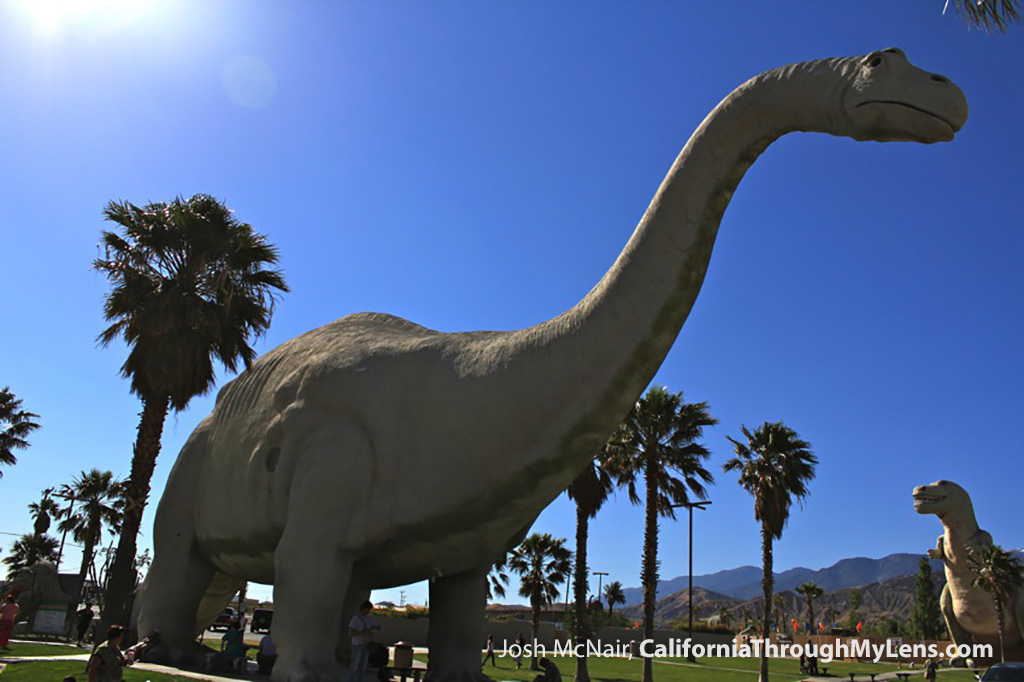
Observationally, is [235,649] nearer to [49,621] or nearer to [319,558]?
[319,558]

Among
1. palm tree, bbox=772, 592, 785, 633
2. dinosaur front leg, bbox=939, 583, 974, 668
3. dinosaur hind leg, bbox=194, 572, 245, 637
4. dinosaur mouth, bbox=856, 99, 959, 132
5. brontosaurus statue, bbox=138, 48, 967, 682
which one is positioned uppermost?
dinosaur mouth, bbox=856, 99, 959, 132

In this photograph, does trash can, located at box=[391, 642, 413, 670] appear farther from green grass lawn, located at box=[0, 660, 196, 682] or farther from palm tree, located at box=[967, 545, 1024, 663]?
palm tree, located at box=[967, 545, 1024, 663]

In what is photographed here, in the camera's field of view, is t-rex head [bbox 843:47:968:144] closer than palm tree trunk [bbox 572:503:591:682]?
Yes

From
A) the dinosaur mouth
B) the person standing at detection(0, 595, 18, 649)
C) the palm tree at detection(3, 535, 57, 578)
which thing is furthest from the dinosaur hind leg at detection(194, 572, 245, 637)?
the palm tree at detection(3, 535, 57, 578)

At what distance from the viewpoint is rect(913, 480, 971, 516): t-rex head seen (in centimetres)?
2850

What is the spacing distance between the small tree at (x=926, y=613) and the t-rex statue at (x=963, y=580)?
49883 millimetres

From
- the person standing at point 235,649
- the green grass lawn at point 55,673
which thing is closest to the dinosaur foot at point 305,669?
the green grass lawn at point 55,673

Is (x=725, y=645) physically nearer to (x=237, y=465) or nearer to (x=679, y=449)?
(x=679, y=449)

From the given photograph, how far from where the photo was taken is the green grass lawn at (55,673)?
7.16m

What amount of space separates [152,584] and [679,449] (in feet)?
58.3

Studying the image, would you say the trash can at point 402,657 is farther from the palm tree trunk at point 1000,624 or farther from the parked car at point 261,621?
the palm tree trunk at point 1000,624

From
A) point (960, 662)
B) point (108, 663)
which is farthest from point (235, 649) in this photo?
point (960, 662)

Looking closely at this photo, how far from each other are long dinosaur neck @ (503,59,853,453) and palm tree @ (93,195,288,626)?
9.71m

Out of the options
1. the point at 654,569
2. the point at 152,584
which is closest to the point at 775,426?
the point at 654,569
